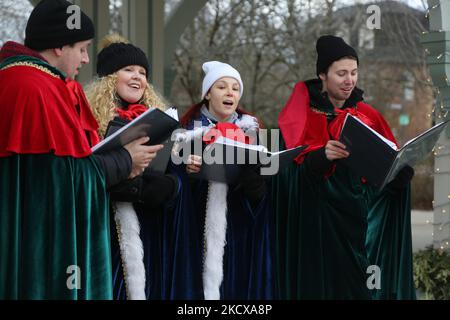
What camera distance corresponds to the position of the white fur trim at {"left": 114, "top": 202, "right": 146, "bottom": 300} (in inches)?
152

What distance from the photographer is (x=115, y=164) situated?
3367 millimetres

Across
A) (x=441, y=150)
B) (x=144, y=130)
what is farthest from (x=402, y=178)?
(x=441, y=150)

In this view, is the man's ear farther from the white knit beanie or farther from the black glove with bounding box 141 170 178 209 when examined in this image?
the white knit beanie

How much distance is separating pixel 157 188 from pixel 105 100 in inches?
19.9

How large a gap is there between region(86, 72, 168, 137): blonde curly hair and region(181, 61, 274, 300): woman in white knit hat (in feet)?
1.14

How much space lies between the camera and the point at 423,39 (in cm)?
637

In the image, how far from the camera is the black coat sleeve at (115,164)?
10.9 ft

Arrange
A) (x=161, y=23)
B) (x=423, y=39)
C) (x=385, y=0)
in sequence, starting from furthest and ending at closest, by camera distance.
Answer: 1. (x=385, y=0)
2. (x=161, y=23)
3. (x=423, y=39)

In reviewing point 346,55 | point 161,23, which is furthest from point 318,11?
point 346,55

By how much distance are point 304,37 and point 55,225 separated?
14938mm

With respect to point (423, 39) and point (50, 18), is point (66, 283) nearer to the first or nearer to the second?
point (50, 18)

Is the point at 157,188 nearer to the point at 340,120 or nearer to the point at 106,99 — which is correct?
the point at 106,99

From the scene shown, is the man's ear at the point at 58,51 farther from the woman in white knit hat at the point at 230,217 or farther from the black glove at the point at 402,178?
the black glove at the point at 402,178

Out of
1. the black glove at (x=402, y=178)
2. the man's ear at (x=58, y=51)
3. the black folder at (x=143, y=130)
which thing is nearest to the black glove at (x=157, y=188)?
the black folder at (x=143, y=130)
